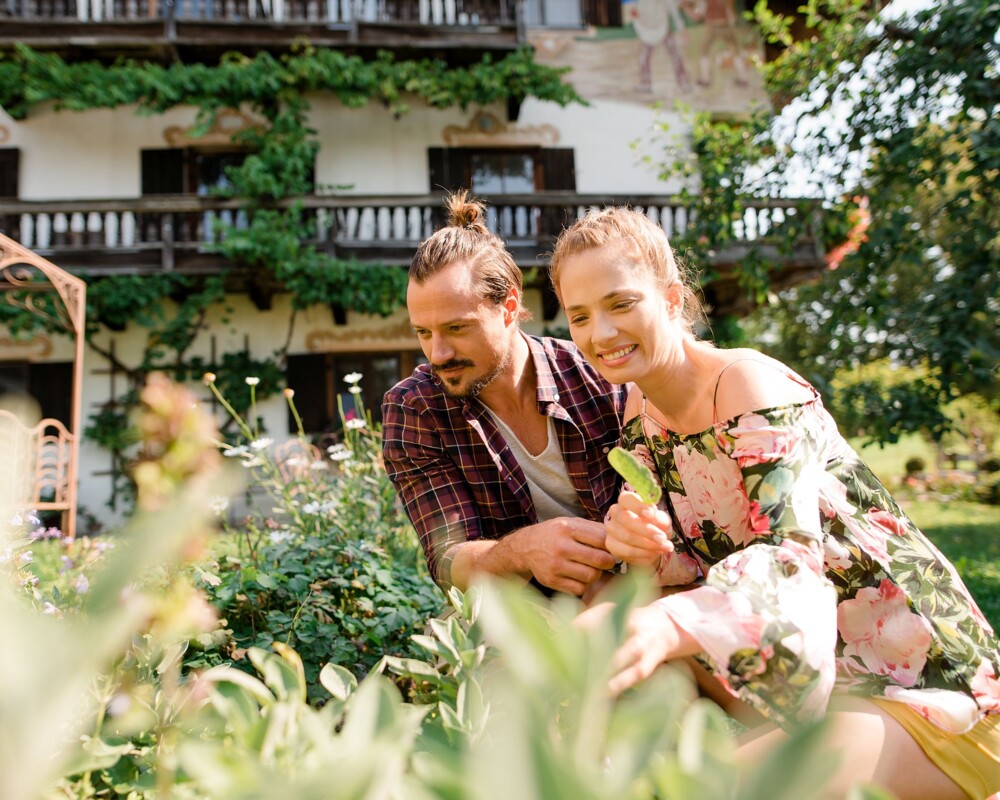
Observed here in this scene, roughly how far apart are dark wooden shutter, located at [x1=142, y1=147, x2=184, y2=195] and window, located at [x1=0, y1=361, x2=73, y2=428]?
2.46 m

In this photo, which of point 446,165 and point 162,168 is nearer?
point 162,168

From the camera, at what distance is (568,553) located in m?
1.33

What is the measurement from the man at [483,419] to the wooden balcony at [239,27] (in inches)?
315

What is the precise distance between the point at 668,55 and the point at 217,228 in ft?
21.0

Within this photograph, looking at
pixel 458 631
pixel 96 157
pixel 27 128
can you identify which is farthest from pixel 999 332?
pixel 27 128

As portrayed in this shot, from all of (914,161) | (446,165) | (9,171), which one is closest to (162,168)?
(9,171)

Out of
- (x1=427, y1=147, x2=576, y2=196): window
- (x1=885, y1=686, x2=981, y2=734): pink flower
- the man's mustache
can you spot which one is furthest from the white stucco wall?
(x1=885, y1=686, x2=981, y2=734): pink flower

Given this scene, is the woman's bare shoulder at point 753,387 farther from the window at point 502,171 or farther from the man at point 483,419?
the window at point 502,171

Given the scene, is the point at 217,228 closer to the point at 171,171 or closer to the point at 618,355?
the point at 171,171

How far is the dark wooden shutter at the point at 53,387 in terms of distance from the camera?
920 centimetres

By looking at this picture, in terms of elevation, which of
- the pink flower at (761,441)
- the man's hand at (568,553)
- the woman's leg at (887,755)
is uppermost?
the pink flower at (761,441)

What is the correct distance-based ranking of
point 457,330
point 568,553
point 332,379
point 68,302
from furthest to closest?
1. point 332,379
2. point 68,302
3. point 457,330
4. point 568,553

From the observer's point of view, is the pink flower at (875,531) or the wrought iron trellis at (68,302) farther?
the wrought iron trellis at (68,302)

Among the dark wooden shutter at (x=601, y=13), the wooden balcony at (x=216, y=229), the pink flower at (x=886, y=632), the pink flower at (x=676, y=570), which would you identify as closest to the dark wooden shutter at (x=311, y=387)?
the wooden balcony at (x=216, y=229)
